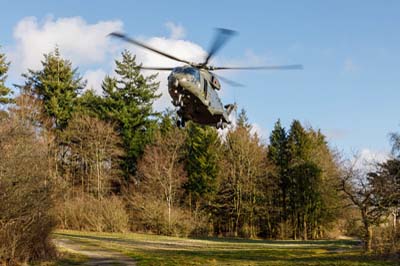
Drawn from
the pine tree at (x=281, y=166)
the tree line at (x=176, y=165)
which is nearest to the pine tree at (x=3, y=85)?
the tree line at (x=176, y=165)

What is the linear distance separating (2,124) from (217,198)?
27893 millimetres

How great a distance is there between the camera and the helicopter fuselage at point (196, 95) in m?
12.9

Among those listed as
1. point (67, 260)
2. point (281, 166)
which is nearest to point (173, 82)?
point (67, 260)

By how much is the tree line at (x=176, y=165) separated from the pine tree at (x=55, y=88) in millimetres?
94

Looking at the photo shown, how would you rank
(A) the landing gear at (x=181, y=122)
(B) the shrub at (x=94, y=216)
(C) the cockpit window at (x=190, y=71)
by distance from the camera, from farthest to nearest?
(B) the shrub at (x=94, y=216) < (A) the landing gear at (x=181, y=122) < (C) the cockpit window at (x=190, y=71)

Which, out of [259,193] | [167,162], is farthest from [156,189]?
[259,193]

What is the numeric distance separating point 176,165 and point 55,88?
13.5 meters

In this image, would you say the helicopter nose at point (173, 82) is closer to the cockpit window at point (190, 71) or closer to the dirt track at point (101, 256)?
the cockpit window at point (190, 71)

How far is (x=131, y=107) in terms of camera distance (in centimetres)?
4516

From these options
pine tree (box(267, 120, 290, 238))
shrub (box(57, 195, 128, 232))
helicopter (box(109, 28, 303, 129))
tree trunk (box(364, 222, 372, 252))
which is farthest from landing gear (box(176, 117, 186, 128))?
pine tree (box(267, 120, 290, 238))

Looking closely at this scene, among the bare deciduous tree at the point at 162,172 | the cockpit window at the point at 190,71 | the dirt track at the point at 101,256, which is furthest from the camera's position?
the bare deciduous tree at the point at 162,172

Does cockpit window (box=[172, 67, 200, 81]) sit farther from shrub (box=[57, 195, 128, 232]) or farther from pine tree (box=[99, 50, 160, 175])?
pine tree (box=[99, 50, 160, 175])

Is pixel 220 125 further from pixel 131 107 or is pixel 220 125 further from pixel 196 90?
pixel 131 107

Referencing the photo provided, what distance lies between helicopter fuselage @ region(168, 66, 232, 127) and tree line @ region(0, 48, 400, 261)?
70.5ft
